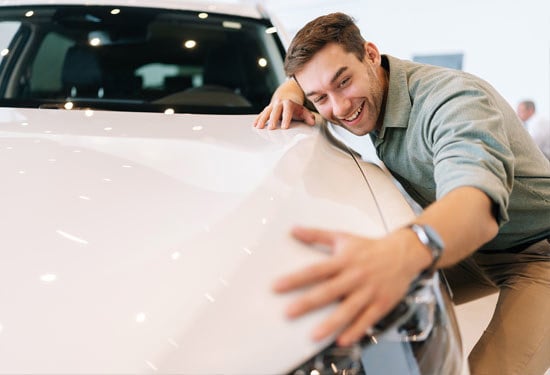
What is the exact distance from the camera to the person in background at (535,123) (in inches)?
162

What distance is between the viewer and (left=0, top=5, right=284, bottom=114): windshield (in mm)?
1836

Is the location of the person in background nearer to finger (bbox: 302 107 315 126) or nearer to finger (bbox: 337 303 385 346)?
finger (bbox: 302 107 315 126)

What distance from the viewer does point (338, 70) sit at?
1.17 meters

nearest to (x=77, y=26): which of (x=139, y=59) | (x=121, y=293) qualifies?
(x=139, y=59)

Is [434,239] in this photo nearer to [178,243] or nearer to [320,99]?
[178,243]

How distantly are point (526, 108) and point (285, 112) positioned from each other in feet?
11.8

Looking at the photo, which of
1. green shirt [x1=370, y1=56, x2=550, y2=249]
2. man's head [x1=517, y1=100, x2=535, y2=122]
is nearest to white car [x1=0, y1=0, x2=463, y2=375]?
green shirt [x1=370, y1=56, x2=550, y2=249]

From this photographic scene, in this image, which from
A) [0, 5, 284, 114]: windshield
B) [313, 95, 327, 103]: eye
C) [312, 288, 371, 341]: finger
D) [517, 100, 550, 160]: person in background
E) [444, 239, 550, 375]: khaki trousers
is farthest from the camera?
[517, 100, 550, 160]: person in background

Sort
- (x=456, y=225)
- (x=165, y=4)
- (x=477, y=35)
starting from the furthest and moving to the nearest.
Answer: (x=477, y=35)
(x=165, y=4)
(x=456, y=225)

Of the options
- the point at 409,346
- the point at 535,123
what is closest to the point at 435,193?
the point at 409,346

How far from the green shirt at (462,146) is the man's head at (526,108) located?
135 inches

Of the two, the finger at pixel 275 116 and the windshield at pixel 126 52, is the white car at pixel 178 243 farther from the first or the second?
the windshield at pixel 126 52

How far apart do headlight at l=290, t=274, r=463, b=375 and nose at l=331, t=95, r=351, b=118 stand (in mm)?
523

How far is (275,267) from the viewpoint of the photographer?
2.36ft
